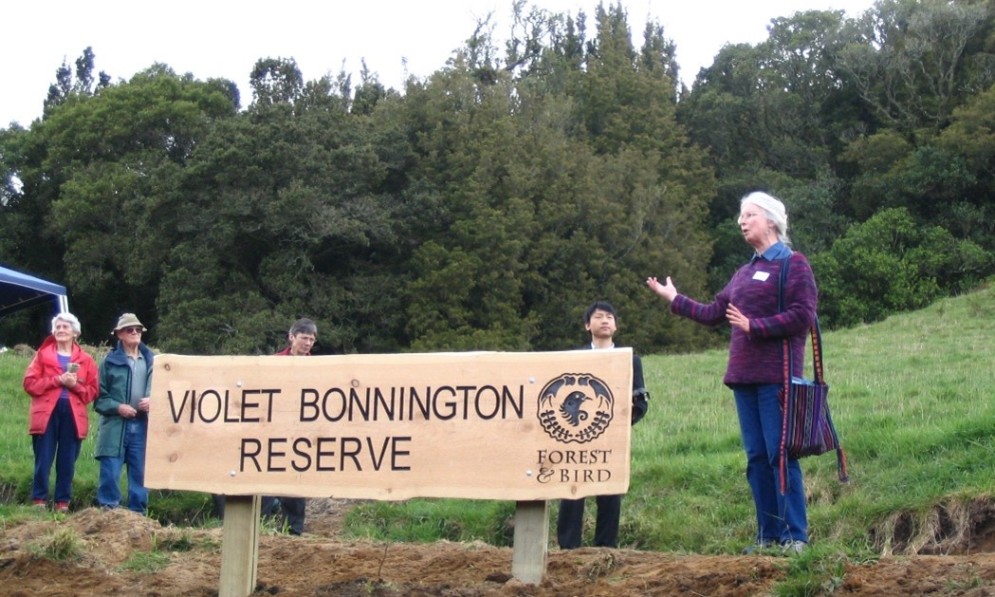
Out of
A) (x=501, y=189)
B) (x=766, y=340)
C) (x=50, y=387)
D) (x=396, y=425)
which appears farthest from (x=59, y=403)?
(x=501, y=189)

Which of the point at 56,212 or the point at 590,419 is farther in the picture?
the point at 56,212

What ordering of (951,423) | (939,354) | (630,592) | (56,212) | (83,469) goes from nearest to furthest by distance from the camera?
(630,592) < (951,423) < (83,469) < (939,354) < (56,212)

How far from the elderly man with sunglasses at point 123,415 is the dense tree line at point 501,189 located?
2820 cm

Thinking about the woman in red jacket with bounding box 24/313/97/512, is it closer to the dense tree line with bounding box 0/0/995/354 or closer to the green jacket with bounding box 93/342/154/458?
the green jacket with bounding box 93/342/154/458

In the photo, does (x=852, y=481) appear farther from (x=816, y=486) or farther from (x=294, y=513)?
(x=294, y=513)

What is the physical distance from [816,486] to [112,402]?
5.61m

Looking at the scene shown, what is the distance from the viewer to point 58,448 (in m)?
10.9

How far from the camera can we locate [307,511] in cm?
1104

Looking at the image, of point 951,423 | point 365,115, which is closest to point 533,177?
point 365,115

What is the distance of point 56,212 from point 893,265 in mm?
29406

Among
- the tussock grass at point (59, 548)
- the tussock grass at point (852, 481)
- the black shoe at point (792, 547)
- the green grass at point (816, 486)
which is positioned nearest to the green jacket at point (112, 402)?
the green grass at point (816, 486)

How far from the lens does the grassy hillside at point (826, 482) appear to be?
334 inches

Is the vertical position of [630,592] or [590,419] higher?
[590,419]

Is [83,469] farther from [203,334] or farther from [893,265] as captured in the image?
[893,265]
